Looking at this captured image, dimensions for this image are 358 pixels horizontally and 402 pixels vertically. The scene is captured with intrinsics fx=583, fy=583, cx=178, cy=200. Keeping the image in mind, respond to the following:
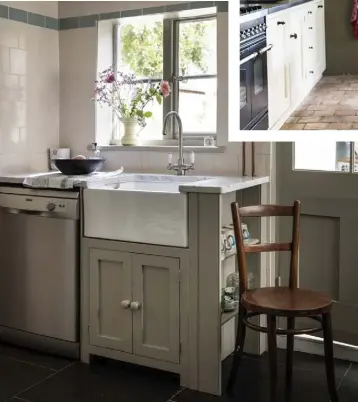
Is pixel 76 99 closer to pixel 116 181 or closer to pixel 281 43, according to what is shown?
pixel 116 181

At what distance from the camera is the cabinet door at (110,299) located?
2836mm

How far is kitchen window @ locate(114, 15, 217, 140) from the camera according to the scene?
3465 mm

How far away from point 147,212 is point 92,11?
5.22ft

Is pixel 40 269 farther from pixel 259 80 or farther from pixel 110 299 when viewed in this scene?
pixel 259 80

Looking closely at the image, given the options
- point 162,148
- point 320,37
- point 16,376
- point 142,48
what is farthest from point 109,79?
point 16,376

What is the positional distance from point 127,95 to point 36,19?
2.38ft

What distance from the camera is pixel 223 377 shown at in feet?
9.29

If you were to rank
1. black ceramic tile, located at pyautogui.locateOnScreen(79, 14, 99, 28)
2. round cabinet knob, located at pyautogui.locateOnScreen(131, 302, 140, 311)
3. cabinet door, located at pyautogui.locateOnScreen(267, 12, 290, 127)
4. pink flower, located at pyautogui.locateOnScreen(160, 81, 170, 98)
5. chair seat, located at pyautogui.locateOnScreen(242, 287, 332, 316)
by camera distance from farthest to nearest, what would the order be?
1. black ceramic tile, located at pyautogui.locateOnScreen(79, 14, 99, 28)
2. pink flower, located at pyautogui.locateOnScreen(160, 81, 170, 98)
3. cabinet door, located at pyautogui.locateOnScreen(267, 12, 290, 127)
4. round cabinet knob, located at pyautogui.locateOnScreen(131, 302, 140, 311)
5. chair seat, located at pyautogui.locateOnScreen(242, 287, 332, 316)

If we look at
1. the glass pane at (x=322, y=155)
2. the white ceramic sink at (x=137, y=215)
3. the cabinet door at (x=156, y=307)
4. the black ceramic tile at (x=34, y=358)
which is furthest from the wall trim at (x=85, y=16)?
the black ceramic tile at (x=34, y=358)

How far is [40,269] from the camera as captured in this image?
121 inches

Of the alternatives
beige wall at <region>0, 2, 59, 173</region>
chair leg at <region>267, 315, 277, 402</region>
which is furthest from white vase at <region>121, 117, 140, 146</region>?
chair leg at <region>267, 315, 277, 402</region>

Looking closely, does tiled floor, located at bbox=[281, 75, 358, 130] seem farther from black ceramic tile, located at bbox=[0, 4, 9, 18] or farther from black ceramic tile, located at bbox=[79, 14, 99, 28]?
black ceramic tile, located at bbox=[0, 4, 9, 18]

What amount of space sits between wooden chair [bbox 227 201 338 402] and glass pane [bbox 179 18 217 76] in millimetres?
1124

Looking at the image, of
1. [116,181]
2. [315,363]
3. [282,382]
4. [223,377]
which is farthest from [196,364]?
[116,181]
